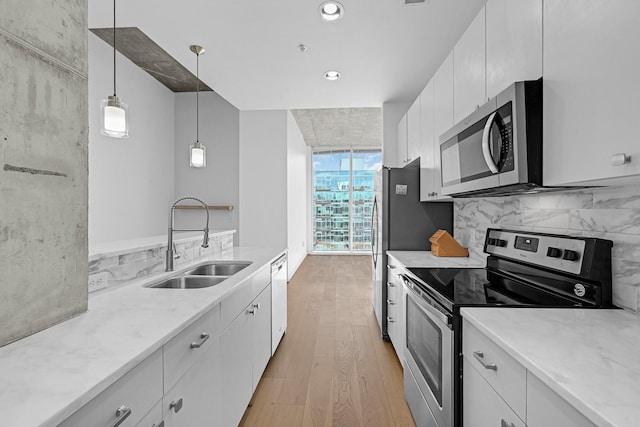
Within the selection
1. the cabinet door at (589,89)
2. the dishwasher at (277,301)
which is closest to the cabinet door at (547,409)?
the cabinet door at (589,89)

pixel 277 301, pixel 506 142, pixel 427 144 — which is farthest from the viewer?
pixel 277 301

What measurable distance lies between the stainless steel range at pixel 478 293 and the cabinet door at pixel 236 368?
3.06ft

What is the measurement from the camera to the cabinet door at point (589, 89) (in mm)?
846

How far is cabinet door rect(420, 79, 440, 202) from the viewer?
2.49m

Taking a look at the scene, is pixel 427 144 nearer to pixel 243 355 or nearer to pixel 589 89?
pixel 589 89

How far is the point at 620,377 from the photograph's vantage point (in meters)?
0.71

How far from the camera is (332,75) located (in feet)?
10.6

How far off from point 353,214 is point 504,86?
7.36 meters

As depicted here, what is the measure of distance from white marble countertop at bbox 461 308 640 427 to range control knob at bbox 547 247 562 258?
0.29 meters

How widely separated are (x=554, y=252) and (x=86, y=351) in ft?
5.76

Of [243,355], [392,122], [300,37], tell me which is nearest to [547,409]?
[243,355]

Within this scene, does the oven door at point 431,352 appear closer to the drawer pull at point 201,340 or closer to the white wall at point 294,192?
the drawer pull at point 201,340

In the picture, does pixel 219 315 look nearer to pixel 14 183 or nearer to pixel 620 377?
pixel 14 183

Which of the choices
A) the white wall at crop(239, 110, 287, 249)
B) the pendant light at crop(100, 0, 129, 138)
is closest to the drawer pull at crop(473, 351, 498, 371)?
the pendant light at crop(100, 0, 129, 138)
